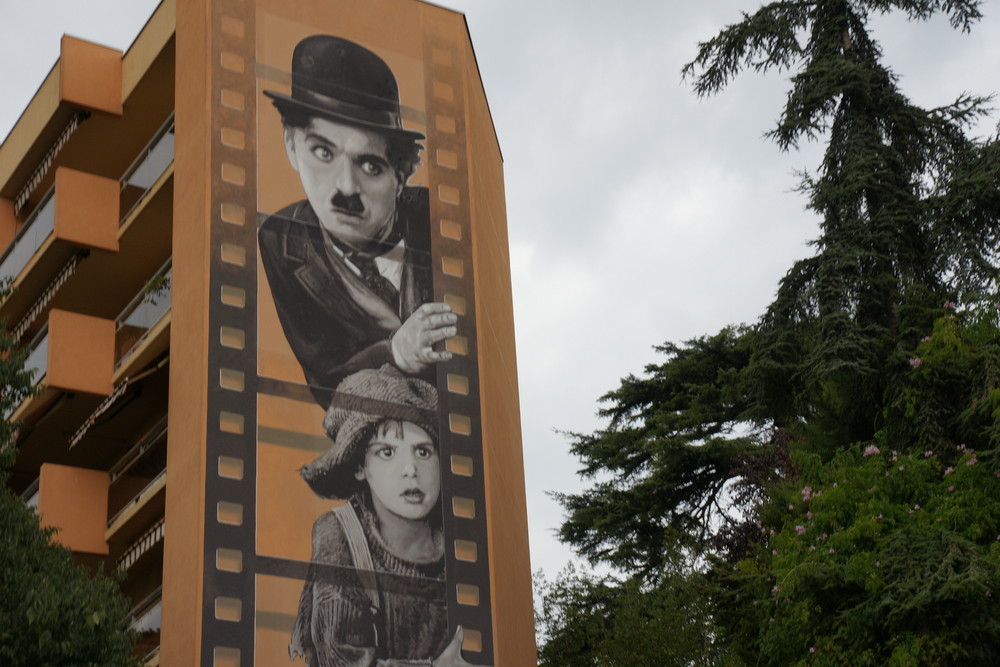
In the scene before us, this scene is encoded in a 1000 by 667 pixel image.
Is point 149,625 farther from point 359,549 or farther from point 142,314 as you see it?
point 142,314

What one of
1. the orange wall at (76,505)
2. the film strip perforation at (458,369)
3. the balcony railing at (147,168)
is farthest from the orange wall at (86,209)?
the film strip perforation at (458,369)

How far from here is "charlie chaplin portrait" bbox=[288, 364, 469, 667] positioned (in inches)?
800

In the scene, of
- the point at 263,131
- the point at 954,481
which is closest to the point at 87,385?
the point at 263,131

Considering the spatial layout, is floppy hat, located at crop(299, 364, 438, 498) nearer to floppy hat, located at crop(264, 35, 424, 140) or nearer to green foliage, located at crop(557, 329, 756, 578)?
floppy hat, located at crop(264, 35, 424, 140)

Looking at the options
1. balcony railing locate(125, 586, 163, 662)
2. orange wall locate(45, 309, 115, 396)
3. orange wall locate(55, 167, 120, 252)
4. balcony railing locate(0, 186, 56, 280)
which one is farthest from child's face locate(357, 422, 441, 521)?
balcony railing locate(0, 186, 56, 280)

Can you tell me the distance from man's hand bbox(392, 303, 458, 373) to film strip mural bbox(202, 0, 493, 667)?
0.03 metres

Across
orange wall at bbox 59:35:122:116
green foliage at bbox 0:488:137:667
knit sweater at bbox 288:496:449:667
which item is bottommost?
green foliage at bbox 0:488:137:667

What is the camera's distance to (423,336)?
23188mm

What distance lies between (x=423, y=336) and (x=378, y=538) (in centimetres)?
359

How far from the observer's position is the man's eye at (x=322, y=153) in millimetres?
23688

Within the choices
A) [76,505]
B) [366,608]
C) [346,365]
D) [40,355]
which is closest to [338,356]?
[346,365]

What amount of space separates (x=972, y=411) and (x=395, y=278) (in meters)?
9.16

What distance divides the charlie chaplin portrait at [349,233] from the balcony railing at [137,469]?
329 centimetres

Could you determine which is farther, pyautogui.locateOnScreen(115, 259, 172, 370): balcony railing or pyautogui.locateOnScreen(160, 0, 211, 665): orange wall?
pyautogui.locateOnScreen(115, 259, 172, 370): balcony railing
